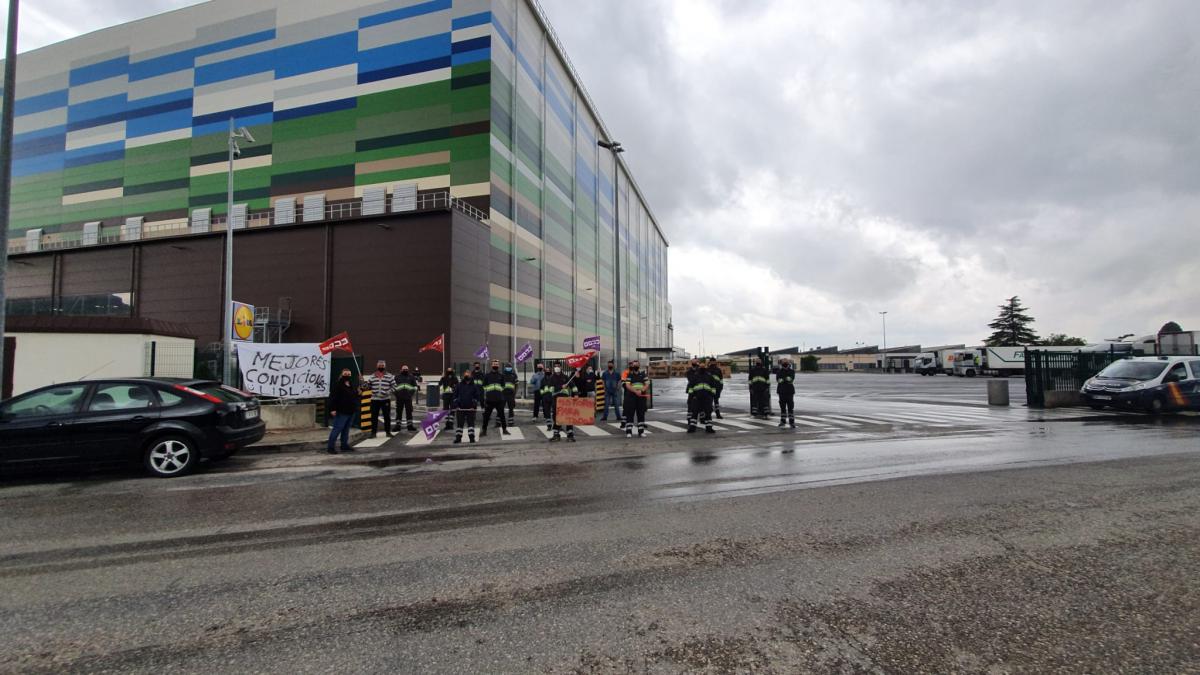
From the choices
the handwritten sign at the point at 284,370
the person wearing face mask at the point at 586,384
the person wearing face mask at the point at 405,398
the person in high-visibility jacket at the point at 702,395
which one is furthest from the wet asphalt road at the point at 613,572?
the person wearing face mask at the point at 586,384

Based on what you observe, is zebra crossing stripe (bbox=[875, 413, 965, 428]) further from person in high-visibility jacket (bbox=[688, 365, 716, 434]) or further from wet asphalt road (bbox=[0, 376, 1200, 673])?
wet asphalt road (bbox=[0, 376, 1200, 673])

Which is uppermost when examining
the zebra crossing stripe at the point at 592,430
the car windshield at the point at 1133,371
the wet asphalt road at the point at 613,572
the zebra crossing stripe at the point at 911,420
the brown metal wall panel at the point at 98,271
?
the brown metal wall panel at the point at 98,271

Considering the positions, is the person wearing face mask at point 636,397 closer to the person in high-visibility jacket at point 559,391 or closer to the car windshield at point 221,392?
the person in high-visibility jacket at point 559,391

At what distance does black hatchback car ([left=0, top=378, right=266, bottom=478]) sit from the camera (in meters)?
7.34

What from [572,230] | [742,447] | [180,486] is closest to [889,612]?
[742,447]

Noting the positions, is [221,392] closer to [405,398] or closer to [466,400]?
[466,400]

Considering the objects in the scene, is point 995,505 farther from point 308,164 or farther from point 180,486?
point 308,164

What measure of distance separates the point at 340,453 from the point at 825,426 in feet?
37.9

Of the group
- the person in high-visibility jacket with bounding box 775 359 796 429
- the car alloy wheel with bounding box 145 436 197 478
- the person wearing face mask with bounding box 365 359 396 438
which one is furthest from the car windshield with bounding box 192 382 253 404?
the person in high-visibility jacket with bounding box 775 359 796 429

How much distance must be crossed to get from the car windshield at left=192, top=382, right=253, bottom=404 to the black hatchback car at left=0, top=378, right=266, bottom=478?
83 mm

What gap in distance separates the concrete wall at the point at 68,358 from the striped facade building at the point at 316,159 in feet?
52.3

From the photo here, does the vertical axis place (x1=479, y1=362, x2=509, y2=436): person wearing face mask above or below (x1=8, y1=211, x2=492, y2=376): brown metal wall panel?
below

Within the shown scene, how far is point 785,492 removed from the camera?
20.5ft

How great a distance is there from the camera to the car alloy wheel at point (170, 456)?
25.2 ft
